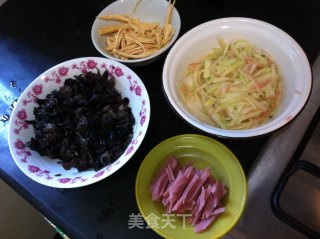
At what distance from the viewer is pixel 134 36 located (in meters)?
1.18

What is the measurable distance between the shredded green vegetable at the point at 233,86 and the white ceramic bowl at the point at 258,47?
0.02 meters

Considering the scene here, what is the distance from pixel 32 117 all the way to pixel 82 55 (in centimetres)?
36

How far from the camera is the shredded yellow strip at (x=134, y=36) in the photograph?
45.0 inches

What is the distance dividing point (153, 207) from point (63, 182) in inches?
9.7

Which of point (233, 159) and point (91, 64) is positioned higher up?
point (91, 64)

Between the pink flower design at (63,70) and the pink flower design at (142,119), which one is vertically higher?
the pink flower design at (63,70)

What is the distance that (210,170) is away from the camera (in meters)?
0.89

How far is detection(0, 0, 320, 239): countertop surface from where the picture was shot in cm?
90

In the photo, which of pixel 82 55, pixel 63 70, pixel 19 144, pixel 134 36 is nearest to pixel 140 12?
pixel 134 36

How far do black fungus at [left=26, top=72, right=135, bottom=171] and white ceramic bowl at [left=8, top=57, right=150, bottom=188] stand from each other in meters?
0.02

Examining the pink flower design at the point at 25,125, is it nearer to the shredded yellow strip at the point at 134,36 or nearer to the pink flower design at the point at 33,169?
the pink flower design at the point at 33,169

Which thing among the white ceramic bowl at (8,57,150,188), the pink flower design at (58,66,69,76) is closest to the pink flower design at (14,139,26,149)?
the white ceramic bowl at (8,57,150,188)

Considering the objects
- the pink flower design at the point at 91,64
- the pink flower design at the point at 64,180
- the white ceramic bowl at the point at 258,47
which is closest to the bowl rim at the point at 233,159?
the white ceramic bowl at the point at 258,47

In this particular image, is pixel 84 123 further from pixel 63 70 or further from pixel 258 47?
pixel 258 47
